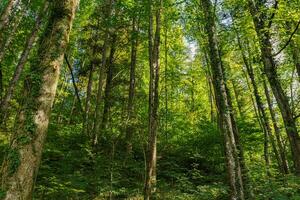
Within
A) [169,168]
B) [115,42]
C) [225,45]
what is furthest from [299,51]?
[115,42]

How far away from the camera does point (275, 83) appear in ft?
32.9

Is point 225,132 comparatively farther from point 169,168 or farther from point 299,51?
point 299,51

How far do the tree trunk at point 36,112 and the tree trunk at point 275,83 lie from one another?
22.7 ft

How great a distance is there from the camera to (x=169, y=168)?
46.1 ft

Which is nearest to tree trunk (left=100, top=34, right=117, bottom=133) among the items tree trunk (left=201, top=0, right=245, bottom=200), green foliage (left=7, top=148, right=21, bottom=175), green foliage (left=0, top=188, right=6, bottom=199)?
tree trunk (left=201, top=0, right=245, bottom=200)

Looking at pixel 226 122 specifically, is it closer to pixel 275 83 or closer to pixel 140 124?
pixel 275 83

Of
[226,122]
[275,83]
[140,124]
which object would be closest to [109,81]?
[140,124]

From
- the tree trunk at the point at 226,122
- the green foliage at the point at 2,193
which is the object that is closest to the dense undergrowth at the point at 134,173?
the tree trunk at the point at 226,122

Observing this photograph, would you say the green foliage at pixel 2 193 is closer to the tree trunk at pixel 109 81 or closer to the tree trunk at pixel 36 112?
the tree trunk at pixel 36 112

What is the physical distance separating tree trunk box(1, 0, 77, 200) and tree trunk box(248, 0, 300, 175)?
6.91m

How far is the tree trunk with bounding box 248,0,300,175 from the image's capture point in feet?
30.3

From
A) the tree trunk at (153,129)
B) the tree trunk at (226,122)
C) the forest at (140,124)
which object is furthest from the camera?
the tree trunk at (153,129)

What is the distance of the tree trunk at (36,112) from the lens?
14.5 feet

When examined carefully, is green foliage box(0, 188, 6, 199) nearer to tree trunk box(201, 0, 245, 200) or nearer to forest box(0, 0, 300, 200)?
forest box(0, 0, 300, 200)
